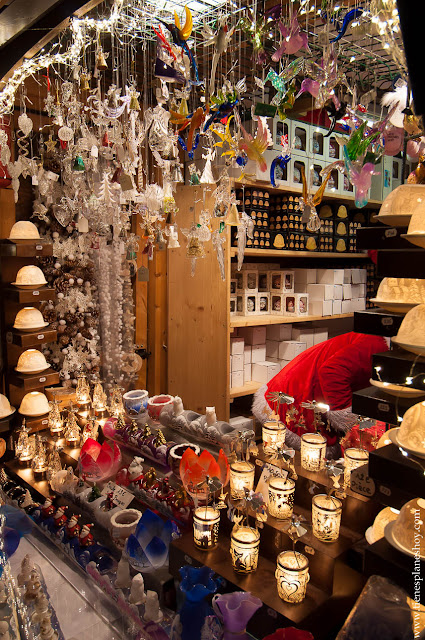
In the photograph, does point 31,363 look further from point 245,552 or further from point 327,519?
point 327,519

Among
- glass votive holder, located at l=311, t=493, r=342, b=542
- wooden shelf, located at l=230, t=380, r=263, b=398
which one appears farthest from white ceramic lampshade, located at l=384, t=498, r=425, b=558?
wooden shelf, located at l=230, t=380, r=263, b=398

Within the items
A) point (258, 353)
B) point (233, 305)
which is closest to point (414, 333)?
point (233, 305)

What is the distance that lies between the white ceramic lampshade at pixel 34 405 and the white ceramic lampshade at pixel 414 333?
2.03m

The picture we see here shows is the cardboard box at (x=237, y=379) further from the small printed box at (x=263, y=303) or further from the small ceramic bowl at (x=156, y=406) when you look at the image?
the small ceramic bowl at (x=156, y=406)

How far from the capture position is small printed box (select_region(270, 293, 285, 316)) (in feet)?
10.7

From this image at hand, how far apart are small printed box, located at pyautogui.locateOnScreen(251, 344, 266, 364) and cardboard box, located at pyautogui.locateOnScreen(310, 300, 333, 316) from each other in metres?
0.45

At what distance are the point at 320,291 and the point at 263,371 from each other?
28.3 inches

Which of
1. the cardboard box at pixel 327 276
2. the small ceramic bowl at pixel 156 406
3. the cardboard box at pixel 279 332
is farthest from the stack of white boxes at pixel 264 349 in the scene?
the small ceramic bowl at pixel 156 406

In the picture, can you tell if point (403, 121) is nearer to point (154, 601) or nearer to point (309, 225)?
point (309, 225)

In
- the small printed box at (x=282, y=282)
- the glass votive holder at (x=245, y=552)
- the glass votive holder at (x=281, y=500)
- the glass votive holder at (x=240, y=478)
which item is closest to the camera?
the glass votive holder at (x=245, y=552)

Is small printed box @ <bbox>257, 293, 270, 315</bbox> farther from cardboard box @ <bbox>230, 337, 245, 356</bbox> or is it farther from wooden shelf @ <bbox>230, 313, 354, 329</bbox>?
cardboard box @ <bbox>230, 337, 245, 356</bbox>

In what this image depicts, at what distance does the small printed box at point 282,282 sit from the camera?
3256 mm

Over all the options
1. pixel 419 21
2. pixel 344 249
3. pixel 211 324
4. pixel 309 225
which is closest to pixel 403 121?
pixel 309 225

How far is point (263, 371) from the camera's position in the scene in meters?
3.15
